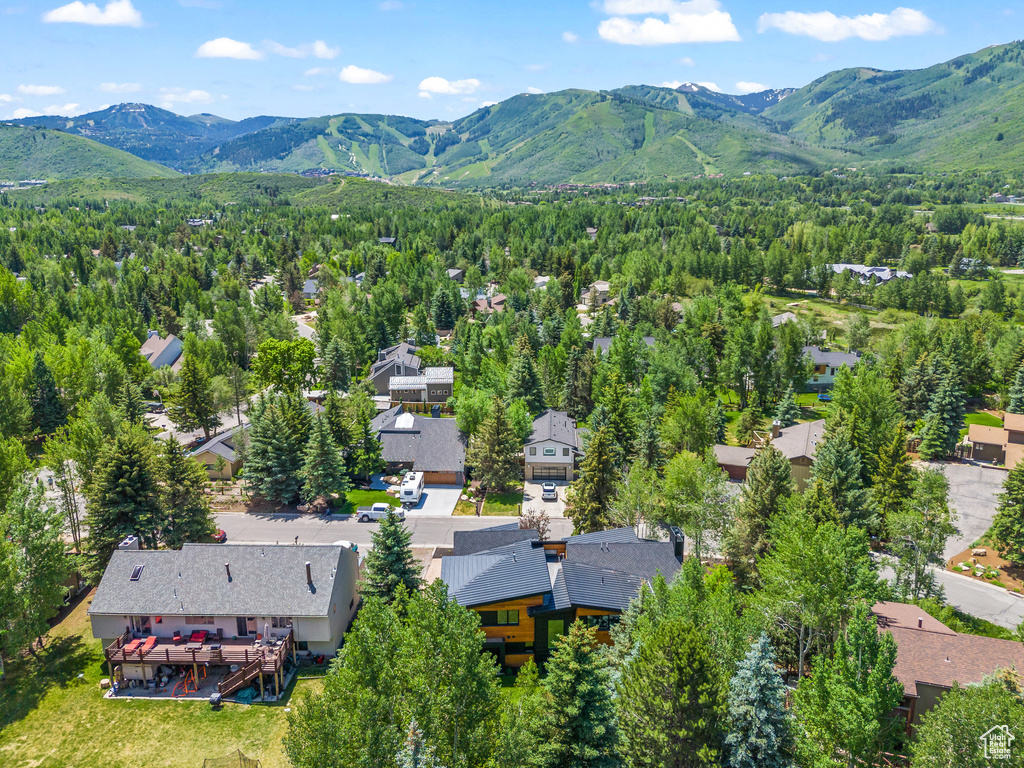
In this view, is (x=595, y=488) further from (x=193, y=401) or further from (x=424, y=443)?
(x=193, y=401)

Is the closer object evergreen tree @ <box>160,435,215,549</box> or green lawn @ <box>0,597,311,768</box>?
green lawn @ <box>0,597,311,768</box>

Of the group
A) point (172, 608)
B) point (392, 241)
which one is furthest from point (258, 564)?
point (392, 241)

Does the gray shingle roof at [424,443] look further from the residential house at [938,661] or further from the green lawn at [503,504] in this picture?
the residential house at [938,661]

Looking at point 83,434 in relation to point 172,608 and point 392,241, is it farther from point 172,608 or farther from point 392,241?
point 392,241

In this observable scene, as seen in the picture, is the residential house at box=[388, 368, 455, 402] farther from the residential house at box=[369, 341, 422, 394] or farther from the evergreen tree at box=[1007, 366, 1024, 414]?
the evergreen tree at box=[1007, 366, 1024, 414]

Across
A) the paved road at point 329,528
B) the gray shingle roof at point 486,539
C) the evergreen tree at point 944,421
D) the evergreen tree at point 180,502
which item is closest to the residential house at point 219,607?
the evergreen tree at point 180,502

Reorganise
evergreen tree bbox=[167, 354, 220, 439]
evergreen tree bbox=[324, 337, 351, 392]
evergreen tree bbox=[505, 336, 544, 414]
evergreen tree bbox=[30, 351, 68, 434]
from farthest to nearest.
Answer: evergreen tree bbox=[324, 337, 351, 392]
evergreen tree bbox=[505, 336, 544, 414]
evergreen tree bbox=[30, 351, 68, 434]
evergreen tree bbox=[167, 354, 220, 439]

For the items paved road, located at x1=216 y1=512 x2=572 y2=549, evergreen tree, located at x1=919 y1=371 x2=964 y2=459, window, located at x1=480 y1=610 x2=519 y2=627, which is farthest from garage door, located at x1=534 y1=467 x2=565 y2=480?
evergreen tree, located at x1=919 y1=371 x2=964 y2=459

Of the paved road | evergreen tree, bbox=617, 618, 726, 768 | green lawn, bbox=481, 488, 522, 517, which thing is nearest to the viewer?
evergreen tree, bbox=617, 618, 726, 768

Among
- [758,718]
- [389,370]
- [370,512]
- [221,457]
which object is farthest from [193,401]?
[758,718]
